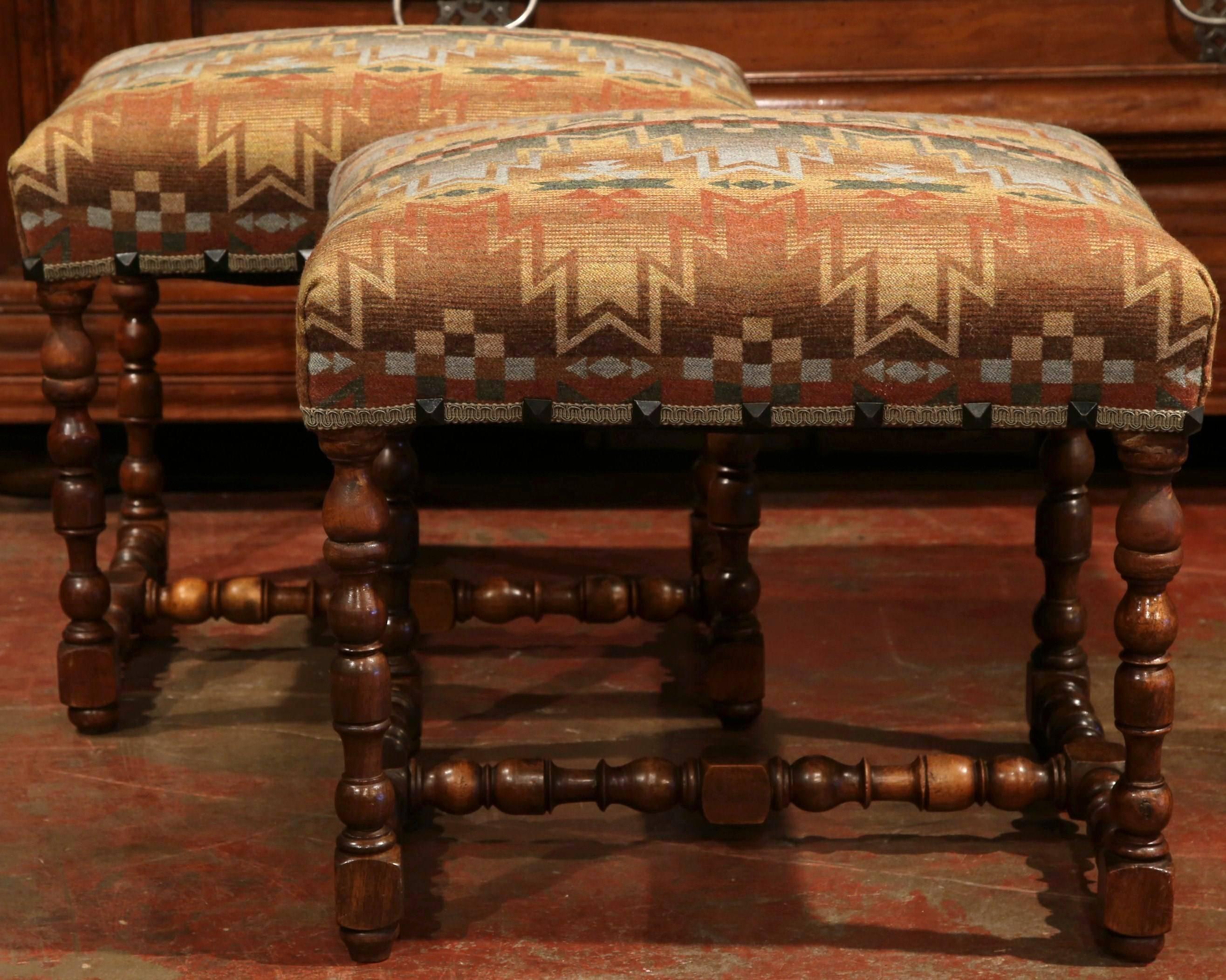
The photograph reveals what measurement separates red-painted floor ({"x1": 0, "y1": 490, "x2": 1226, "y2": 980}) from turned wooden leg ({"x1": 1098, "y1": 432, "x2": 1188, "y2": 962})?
42 mm

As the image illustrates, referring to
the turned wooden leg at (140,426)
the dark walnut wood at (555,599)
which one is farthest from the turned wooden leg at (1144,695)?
the turned wooden leg at (140,426)

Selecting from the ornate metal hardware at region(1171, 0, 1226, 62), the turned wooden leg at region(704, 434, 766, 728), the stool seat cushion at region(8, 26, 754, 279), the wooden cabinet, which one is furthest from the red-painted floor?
the ornate metal hardware at region(1171, 0, 1226, 62)

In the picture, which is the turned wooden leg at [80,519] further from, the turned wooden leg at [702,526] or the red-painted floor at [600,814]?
the turned wooden leg at [702,526]

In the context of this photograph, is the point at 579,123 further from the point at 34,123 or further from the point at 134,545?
the point at 34,123

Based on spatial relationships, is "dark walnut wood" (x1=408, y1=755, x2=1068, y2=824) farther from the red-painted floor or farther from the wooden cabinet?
the wooden cabinet

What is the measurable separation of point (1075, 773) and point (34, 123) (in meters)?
1.79

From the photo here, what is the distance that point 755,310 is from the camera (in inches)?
39.0

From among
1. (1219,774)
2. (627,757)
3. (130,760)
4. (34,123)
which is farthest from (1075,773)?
(34,123)

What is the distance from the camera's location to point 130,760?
143cm

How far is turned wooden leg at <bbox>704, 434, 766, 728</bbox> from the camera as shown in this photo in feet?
4.86

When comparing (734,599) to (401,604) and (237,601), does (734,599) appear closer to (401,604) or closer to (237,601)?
(401,604)

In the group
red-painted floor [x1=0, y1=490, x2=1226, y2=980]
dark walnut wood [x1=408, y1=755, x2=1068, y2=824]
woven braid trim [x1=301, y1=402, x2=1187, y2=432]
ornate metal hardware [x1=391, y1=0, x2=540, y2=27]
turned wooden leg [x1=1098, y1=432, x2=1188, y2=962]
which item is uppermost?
ornate metal hardware [x1=391, y1=0, x2=540, y2=27]

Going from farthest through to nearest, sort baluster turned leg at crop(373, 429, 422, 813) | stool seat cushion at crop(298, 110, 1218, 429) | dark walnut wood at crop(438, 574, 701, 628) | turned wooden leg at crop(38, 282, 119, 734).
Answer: dark walnut wood at crop(438, 574, 701, 628) < turned wooden leg at crop(38, 282, 119, 734) < baluster turned leg at crop(373, 429, 422, 813) < stool seat cushion at crop(298, 110, 1218, 429)

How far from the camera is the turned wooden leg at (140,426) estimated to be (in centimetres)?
167
